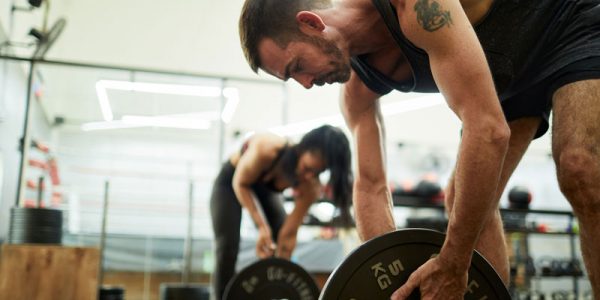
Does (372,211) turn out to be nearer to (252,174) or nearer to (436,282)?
(436,282)

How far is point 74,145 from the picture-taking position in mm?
9109

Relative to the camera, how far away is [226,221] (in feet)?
9.69

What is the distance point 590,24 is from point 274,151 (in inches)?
68.6

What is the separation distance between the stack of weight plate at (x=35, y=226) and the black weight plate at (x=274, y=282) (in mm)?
885

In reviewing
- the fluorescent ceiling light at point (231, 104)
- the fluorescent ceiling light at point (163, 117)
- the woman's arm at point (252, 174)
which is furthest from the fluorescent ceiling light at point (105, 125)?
the woman's arm at point (252, 174)

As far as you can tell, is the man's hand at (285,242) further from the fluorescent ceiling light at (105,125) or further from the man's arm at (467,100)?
the fluorescent ceiling light at (105,125)

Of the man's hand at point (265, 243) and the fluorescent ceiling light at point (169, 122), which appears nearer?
the man's hand at point (265, 243)

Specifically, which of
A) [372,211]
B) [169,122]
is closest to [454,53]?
[372,211]

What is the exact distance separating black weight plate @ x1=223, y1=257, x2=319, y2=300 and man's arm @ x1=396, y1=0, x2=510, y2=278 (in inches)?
74.6

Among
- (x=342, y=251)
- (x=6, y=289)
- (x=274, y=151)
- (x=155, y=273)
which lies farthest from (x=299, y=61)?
(x=155, y=273)

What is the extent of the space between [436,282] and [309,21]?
604mm

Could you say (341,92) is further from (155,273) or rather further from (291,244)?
(155,273)

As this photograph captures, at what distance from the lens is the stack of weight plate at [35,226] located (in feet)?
9.01

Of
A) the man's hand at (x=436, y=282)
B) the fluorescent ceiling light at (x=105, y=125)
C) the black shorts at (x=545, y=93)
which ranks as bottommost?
the man's hand at (x=436, y=282)
